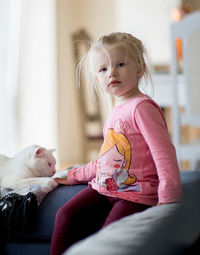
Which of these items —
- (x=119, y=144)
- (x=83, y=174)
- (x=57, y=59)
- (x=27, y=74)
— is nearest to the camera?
(x=119, y=144)

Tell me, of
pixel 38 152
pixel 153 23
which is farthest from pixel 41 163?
pixel 153 23

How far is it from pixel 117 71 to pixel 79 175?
0.38 meters

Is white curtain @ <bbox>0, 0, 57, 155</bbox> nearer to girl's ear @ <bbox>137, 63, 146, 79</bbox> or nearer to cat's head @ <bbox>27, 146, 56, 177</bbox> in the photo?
cat's head @ <bbox>27, 146, 56, 177</bbox>

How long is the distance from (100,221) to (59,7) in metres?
3.55

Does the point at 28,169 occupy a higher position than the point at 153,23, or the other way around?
A: the point at 153,23

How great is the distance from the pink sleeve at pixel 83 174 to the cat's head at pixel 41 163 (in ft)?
0.25

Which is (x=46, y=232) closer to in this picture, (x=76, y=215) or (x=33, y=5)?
(x=76, y=215)

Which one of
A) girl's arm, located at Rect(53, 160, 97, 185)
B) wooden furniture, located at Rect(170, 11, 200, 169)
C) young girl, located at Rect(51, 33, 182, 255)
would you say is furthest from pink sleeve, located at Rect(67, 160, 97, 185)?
wooden furniture, located at Rect(170, 11, 200, 169)

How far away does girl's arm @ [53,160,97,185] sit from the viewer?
1.21 meters

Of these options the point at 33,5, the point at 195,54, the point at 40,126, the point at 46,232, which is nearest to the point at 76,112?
the point at 40,126

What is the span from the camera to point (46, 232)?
1.10 metres

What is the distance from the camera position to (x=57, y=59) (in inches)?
162

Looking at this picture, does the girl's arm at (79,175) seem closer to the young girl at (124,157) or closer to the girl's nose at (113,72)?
the young girl at (124,157)

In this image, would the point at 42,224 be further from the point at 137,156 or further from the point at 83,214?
the point at 137,156
